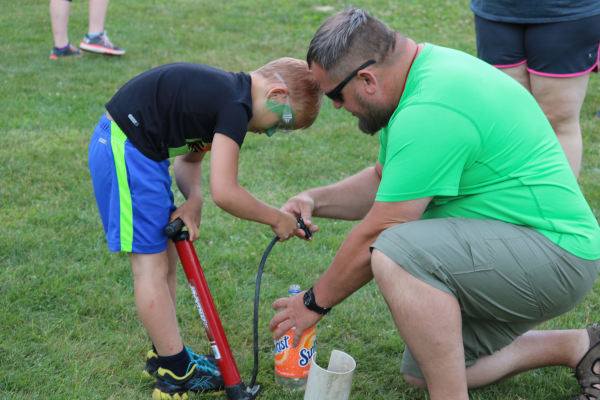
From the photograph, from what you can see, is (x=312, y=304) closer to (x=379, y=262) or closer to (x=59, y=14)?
(x=379, y=262)

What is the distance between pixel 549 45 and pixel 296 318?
7.31 ft

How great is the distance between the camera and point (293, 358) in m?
2.52

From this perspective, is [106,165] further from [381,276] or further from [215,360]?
[381,276]

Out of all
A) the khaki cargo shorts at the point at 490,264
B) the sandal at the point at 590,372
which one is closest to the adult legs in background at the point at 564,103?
the sandal at the point at 590,372

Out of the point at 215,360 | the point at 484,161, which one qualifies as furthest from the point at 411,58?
the point at 215,360

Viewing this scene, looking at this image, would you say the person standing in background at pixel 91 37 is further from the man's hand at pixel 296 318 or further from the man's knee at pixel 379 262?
the man's knee at pixel 379 262

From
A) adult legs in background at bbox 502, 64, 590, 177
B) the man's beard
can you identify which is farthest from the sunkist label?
adult legs in background at bbox 502, 64, 590, 177

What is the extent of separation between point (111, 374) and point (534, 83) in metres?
Answer: 2.72

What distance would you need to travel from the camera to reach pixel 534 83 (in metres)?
3.75

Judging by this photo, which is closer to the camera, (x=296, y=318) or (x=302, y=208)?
(x=296, y=318)

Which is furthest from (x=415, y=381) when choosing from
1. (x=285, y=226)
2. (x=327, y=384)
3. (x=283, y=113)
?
(x=283, y=113)

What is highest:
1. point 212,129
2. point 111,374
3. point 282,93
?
point 282,93

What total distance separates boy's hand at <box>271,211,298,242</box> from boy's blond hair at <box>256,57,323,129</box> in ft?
1.18

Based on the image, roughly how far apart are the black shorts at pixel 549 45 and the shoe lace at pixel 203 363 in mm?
2362
